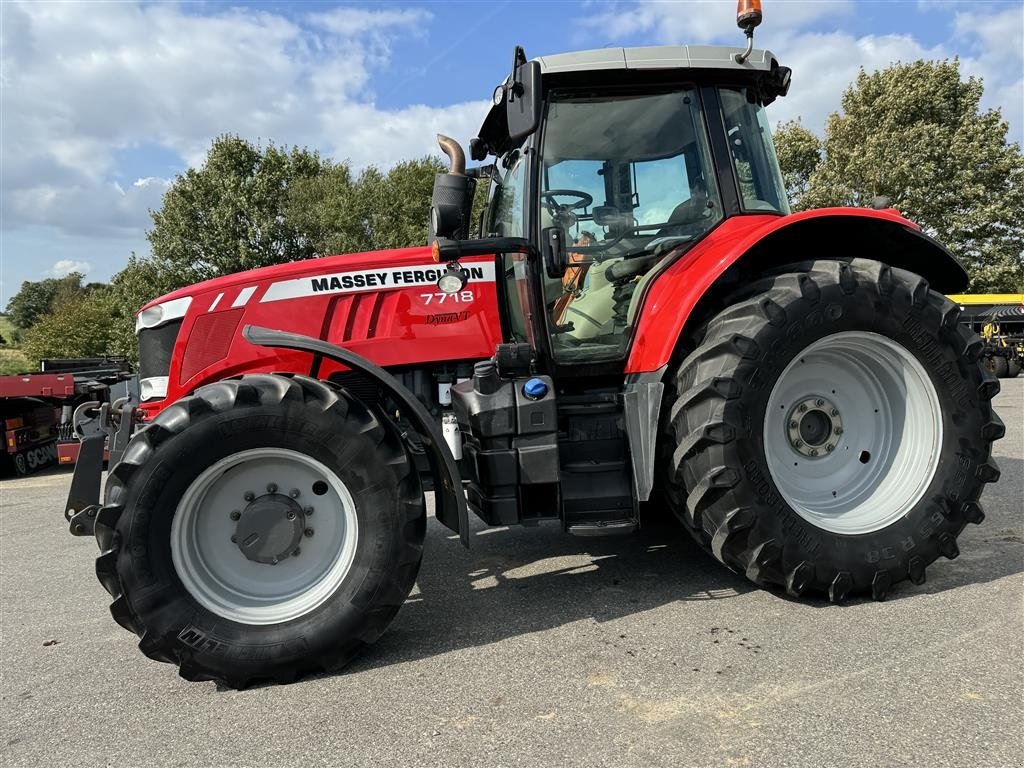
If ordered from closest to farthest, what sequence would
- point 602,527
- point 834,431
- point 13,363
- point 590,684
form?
point 590,684 < point 602,527 < point 834,431 < point 13,363

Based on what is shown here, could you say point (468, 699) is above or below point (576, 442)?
below

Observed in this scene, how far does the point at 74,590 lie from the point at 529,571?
2560 millimetres

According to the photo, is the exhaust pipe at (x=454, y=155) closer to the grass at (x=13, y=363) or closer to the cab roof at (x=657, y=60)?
the cab roof at (x=657, y=60)

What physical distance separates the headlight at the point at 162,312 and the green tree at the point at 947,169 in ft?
74.3

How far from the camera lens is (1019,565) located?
3.40m

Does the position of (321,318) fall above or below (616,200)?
below

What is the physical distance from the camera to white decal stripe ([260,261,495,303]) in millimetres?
3348

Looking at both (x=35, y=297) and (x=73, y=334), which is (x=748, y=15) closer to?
(x=73, y=334)

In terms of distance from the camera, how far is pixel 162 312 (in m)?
3.44

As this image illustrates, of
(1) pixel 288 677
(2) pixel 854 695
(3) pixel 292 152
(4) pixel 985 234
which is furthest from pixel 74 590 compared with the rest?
(4) pixel 985 234

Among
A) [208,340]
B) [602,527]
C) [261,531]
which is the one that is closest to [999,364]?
[602,527]

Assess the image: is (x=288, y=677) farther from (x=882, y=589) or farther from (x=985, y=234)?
(x=985, y=234)

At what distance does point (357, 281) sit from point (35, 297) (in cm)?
6338

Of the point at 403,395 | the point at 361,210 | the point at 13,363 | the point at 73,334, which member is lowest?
the point at 403,395
